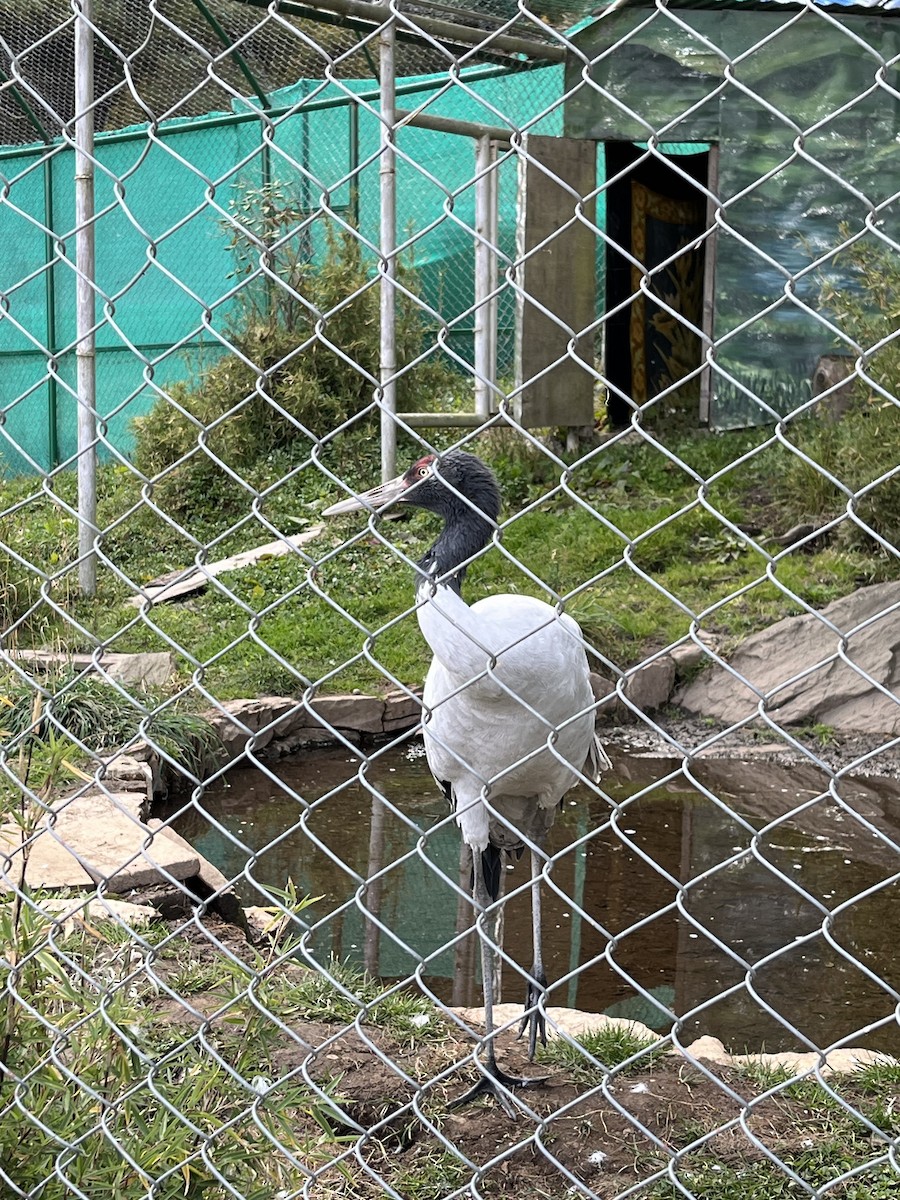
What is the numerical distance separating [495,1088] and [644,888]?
212 cm

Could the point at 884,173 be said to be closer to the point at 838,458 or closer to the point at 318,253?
the point at 838,458

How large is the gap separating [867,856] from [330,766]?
2.46m

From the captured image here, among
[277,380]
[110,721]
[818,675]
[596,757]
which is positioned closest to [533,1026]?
[596,757]

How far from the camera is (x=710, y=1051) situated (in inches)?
130

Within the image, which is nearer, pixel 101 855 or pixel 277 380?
pixel 101 855

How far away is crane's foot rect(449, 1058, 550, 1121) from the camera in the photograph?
118 inches

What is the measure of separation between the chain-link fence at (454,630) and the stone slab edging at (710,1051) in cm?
3

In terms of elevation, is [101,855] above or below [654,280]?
above

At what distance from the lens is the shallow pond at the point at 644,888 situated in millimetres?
3980

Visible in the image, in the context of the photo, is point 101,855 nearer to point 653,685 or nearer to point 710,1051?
point 710,1051

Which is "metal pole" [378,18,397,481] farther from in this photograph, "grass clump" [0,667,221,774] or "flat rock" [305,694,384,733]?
"grass clump" [0,667,221,774]

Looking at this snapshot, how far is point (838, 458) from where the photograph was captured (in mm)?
7930

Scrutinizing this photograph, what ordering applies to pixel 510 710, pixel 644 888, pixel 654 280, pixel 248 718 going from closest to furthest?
pixel 510 710 → pixel 644 888 → pixel 248 718 → pixel 654 280

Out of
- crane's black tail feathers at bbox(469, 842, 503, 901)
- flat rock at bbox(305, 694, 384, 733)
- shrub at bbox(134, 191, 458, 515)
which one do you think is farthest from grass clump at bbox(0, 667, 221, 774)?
shrub at bbox(134, 191, 458, 515)
